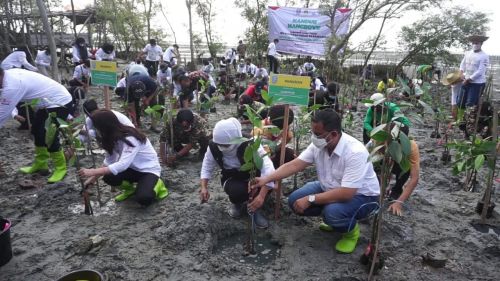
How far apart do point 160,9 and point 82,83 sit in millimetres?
10369

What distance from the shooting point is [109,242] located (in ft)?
8.74

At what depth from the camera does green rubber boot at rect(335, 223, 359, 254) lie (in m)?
2.58

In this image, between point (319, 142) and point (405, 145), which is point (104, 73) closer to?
point (319, 142)

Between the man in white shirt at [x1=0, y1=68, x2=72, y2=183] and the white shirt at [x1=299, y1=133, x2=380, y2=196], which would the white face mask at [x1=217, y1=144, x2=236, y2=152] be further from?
the man in white shirt at [x1=0, y1=68, x2=72, y2=183]

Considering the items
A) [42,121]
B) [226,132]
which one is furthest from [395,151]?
[42,121]

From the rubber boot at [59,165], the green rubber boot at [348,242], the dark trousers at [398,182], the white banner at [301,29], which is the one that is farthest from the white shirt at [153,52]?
the green rubber boot at [348,242]

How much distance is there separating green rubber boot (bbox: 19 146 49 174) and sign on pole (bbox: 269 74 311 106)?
2.83 meters

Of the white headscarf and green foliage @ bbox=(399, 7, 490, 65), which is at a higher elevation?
green foliage @ bbox=(399, 7, 490, 65)

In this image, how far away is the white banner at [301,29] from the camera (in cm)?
1217

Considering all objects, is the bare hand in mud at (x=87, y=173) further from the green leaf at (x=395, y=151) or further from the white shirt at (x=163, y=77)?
the white shirt at (x=163, y=77)

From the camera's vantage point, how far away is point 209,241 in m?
2.68

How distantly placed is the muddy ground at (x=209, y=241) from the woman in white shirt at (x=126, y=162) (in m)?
0.18

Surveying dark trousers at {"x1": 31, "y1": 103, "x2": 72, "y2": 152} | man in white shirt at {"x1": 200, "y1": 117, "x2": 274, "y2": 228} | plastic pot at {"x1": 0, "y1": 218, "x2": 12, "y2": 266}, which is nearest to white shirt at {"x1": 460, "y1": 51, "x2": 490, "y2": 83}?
man in white shirt at {"x1": 200, "y1": 117, "x2": 274, "y2": 228}

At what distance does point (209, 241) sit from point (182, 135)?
1998mm
